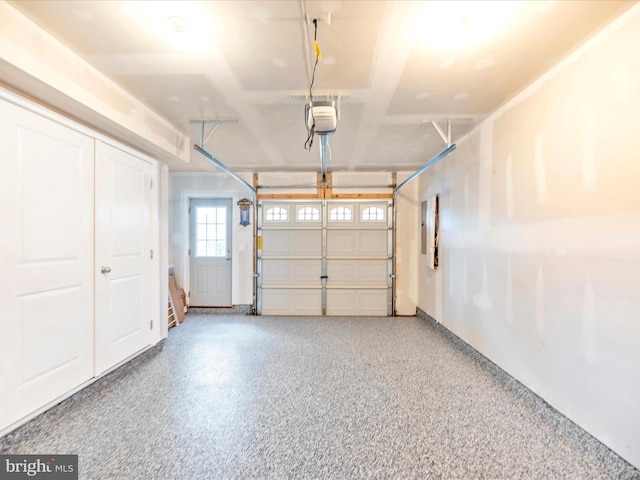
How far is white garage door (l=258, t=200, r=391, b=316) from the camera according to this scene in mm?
4863

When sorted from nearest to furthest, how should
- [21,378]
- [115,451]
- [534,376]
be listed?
Answer: [115,451] → [21,378] → [534,376]

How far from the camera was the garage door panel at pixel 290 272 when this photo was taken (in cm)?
490

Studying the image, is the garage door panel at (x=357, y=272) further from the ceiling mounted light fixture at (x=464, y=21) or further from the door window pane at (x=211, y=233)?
the ceiling mounted light fixture at (x=464, y=21)

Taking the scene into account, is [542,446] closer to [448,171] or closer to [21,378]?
[448,171]

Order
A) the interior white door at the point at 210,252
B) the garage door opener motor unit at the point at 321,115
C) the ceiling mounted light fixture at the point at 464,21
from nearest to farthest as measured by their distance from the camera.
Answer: the ceiling mounted light fixture at the point at 464,21
the garage door opener motor unit at the point at 321,115
the interior white door at the point at 210,252

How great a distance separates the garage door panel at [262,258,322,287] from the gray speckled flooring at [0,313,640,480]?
74.2 inches

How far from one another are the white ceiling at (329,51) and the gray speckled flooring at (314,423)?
234 centimetres

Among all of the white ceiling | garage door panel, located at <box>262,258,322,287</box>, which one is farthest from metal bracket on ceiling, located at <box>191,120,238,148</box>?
garage door panel, located at <box>262,258,322,287</box>

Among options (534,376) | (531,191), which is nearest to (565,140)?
(531,191)

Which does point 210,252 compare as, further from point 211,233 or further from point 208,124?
point 208,124

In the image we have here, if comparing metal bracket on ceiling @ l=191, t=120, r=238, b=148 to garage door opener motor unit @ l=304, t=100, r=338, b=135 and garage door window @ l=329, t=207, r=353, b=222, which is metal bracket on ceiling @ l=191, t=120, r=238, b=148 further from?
garage door window @ l=329, t=207, r=353, b=222

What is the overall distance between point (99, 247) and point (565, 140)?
3.54 m

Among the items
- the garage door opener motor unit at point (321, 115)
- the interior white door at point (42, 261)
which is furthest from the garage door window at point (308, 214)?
the interior white door at point (42, 261)

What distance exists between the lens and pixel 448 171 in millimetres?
3549
